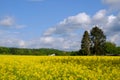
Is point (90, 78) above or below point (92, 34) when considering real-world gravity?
below

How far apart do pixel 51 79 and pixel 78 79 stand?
113 cm

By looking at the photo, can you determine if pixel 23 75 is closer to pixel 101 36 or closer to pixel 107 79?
pixel 107 79

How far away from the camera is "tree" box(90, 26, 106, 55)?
73.7 metres

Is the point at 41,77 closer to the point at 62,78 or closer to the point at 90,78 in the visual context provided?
the point at 62,78

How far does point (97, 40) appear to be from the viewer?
249 feet

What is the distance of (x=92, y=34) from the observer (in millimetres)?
77375

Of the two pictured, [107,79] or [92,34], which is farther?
[92,34]

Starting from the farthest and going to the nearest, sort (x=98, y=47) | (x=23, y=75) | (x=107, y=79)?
(x=98, y=47), (x=23, y=75), (x=107, y=79)

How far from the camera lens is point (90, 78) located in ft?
51.0

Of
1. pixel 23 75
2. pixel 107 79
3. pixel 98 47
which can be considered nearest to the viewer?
pixel 107 79

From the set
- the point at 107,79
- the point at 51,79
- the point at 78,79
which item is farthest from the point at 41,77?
the point at 107,79

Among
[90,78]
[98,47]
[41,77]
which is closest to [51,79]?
[41,77]

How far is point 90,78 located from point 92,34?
62.2 m

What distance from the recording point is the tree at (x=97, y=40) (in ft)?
242
